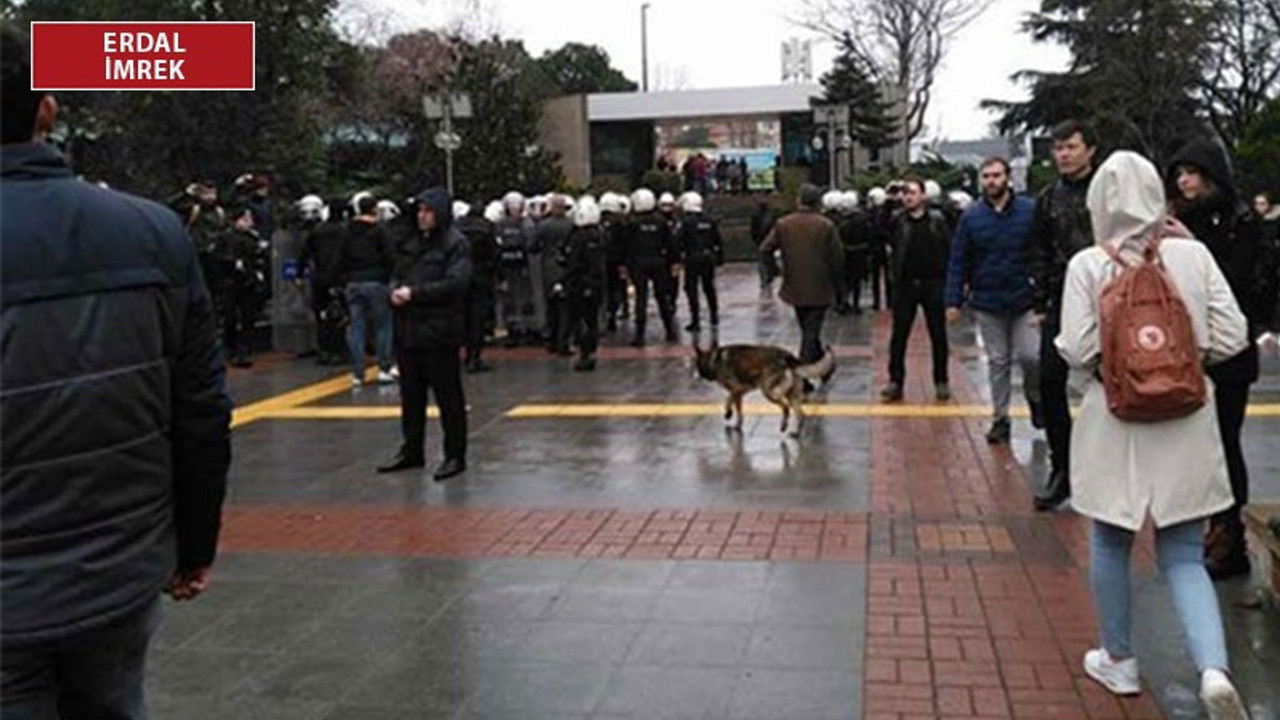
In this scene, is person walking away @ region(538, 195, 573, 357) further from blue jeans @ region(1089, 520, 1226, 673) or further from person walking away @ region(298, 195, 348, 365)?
blue jeans @ region(1089, 520, 1226, 673)

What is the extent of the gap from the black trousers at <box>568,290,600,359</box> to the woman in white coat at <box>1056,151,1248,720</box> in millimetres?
9670

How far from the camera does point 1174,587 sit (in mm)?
4297

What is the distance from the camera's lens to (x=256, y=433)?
10.6m

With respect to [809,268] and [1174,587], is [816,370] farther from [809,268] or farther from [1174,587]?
[1174,587]

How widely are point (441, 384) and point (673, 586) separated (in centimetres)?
314

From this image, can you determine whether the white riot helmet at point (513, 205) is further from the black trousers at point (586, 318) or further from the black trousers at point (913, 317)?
the black trousers at point (913, 317)

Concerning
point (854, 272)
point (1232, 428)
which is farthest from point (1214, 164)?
point (854, 272)

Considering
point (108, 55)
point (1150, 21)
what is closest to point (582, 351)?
point (108, 55)

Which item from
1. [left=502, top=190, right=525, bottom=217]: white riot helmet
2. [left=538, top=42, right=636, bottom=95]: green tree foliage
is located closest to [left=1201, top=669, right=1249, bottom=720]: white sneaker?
[left=502, top=190, right=525, bottom=217]: white riot helmet

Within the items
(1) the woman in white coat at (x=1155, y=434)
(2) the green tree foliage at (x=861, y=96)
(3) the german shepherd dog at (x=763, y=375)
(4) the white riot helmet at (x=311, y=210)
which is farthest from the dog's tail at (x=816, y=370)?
(2) the green tree foliage at (x=861, y=96)

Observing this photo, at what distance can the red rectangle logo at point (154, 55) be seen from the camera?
55.8 feet

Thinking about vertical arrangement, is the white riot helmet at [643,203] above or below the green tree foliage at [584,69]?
below

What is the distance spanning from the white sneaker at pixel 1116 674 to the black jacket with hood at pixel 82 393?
3039 mm

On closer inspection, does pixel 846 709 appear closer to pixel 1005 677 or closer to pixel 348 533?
pixel 1005 677
